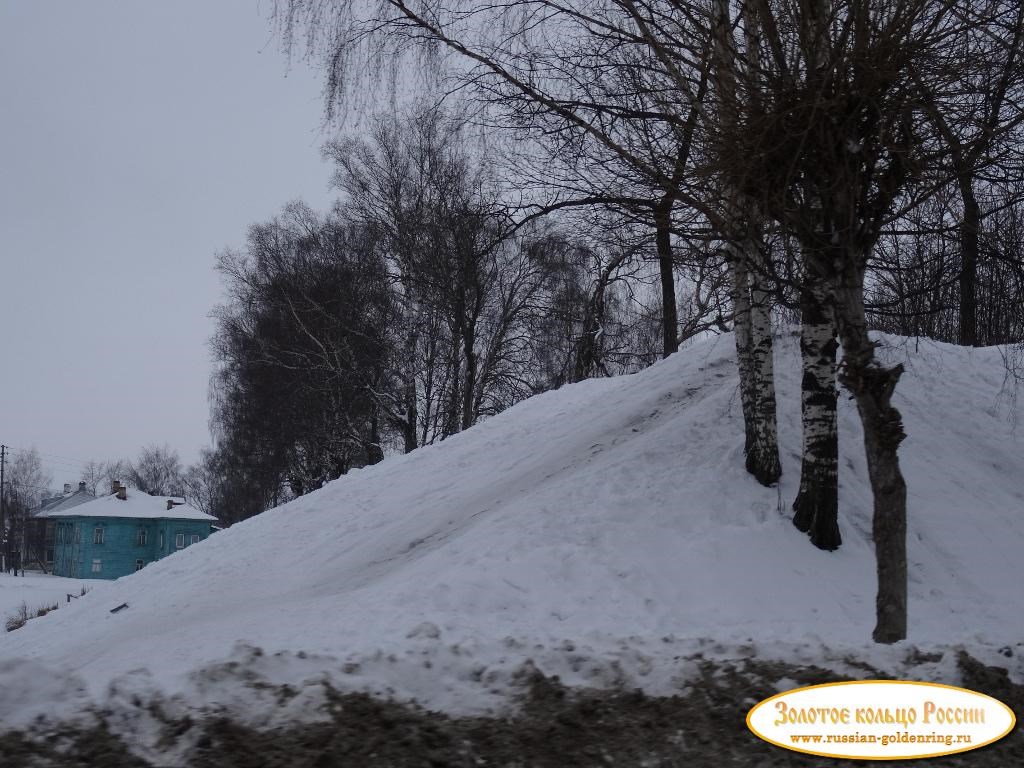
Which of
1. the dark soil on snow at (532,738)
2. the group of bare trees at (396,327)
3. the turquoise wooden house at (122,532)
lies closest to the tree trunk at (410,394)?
the group of bare trees at (396,327)

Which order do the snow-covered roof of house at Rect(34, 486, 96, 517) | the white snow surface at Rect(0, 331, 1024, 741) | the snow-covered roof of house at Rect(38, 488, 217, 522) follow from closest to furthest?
1. the white snow surface at Rect(0, 331, 1024, 741)
2. the snow-covered roof of house at Rect(38, 488, 217, 522)
3. the snow-covered roof of house at Rect(34, 486, 96, 517)

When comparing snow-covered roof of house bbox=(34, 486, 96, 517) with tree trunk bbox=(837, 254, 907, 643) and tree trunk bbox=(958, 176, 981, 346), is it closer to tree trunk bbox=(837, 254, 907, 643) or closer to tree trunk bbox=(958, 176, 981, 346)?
tree trunk bbox=(958, 176, 981, 346)

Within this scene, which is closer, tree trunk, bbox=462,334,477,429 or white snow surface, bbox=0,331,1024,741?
white snow surface, bbox=0,331,1024,741

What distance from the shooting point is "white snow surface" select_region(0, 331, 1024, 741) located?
3.86m

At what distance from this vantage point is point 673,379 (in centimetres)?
1280

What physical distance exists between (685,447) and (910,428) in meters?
3.26

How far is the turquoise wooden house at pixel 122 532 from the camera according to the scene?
214ft

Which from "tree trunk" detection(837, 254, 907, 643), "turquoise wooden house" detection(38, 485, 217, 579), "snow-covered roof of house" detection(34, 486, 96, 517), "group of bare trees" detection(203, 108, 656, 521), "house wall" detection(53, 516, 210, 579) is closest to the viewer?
"tree trunk" detection(837, 254, 907, 643)

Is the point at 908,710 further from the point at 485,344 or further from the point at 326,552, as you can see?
the point at 485,344

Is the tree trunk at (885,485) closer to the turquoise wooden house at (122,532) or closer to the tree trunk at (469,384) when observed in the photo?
the tree trunk at (469,384)

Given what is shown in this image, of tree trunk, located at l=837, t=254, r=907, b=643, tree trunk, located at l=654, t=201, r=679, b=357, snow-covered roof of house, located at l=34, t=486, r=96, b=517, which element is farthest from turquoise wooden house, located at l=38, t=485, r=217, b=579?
tree trunk, located at l=837, t=254, r=907, b=643

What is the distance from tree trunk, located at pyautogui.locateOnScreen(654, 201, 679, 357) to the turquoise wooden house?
56736 millimetres

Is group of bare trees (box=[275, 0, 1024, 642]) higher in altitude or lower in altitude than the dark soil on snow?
higher

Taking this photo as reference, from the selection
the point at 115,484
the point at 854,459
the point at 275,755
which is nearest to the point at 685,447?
the point at 854,459
